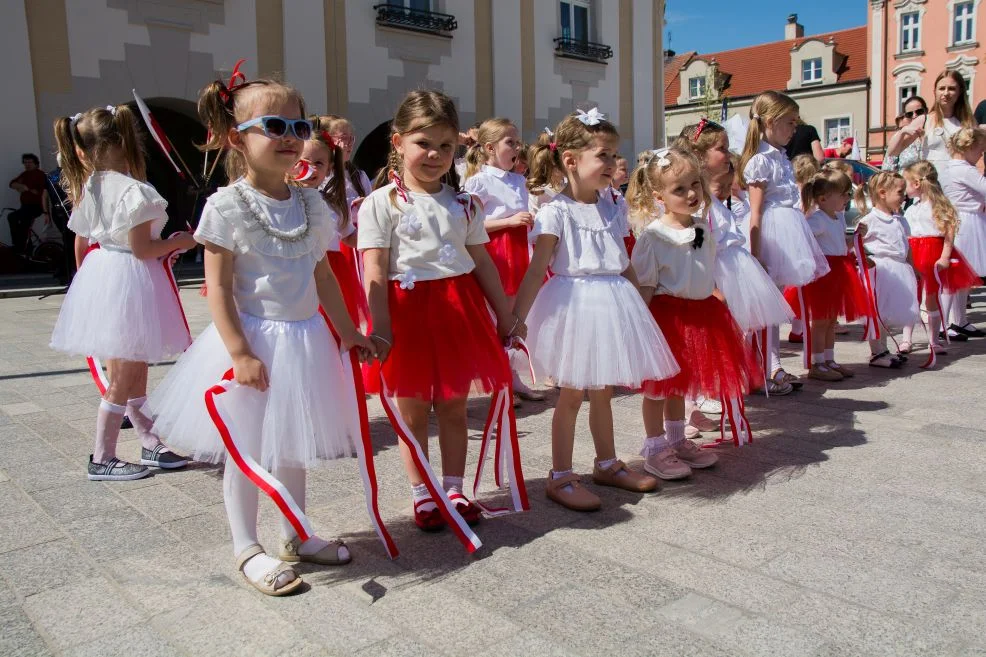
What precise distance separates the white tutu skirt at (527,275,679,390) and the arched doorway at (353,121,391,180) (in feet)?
41.9

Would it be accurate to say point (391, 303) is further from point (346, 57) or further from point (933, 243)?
point (346, 57)

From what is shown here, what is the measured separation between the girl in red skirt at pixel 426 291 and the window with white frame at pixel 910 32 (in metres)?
42.5

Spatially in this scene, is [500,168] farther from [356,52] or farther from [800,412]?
[356,52]

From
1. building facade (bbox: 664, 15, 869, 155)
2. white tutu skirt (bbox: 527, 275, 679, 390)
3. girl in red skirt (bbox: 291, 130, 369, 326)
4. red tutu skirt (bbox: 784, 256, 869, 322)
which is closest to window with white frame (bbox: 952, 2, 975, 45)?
building facade (bbox: 664, 15, 869, 155)

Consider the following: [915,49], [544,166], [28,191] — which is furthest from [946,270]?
[915,49]

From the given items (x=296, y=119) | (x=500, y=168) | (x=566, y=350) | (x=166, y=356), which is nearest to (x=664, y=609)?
(x=566, y=350)

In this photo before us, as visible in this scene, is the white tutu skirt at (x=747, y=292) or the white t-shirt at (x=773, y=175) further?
the white t-shirt at (x=773, y=175)

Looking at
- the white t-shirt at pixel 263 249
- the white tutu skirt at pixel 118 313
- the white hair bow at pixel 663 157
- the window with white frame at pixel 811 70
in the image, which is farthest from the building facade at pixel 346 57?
the window with white frame at pixel 811 70

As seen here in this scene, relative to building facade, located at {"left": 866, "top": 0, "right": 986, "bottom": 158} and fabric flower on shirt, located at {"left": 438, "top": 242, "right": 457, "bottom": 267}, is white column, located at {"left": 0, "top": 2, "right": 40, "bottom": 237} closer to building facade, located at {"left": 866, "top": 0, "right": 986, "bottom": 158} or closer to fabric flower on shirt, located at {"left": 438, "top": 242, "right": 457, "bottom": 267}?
fabric flower on shirt, located at {"left": 438, "top": 242, "right": 457, "bottom": 267}

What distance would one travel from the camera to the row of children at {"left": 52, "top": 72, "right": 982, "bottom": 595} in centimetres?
273

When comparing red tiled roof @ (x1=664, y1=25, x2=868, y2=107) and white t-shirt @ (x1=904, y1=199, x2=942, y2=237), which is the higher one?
red tiled roof @ (x1=664, y1=25, x2=868, y2=107)

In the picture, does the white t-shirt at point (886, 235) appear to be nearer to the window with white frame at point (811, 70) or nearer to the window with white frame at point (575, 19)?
the window with white frame at point (575, 19)

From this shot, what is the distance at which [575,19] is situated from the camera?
18875 mm

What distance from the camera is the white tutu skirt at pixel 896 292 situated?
20.7 feet
